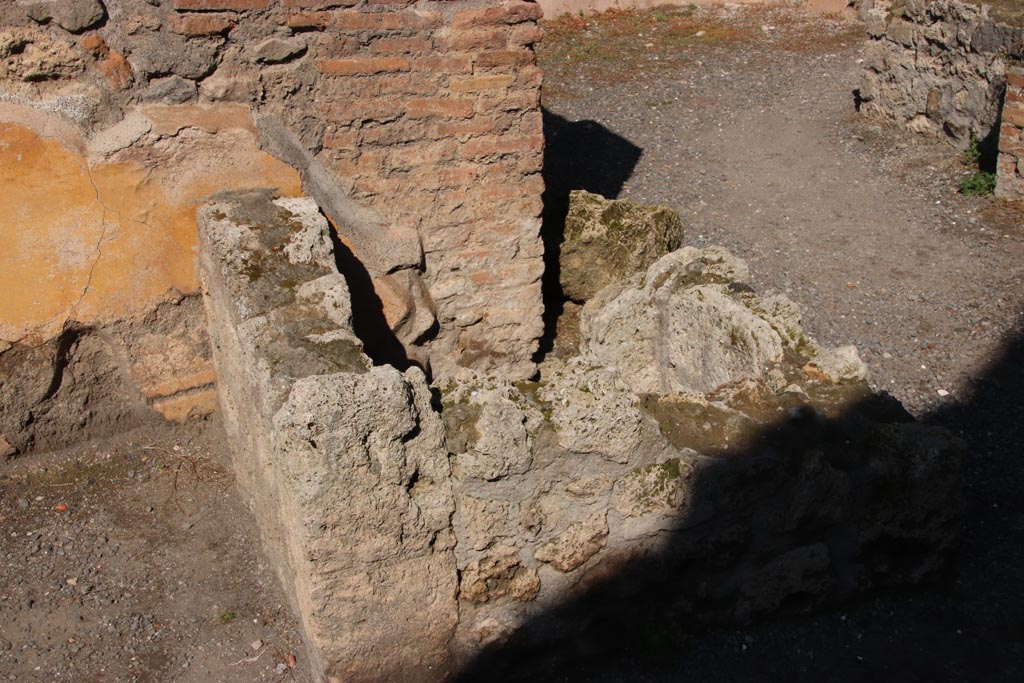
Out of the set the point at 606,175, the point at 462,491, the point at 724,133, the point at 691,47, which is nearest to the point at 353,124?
the point at 462,491

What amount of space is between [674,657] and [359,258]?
2.12m

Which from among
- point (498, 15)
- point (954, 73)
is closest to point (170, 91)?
point (498, 15)

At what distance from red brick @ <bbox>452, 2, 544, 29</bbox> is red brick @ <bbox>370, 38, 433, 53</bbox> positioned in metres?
0.15

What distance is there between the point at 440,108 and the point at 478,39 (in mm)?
336

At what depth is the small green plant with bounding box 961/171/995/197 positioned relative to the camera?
7527 millimetres

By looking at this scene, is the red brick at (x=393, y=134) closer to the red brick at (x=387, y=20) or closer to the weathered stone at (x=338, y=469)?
the red brick at (x=387, y=20)

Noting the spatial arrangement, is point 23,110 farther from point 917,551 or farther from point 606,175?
point 606,175

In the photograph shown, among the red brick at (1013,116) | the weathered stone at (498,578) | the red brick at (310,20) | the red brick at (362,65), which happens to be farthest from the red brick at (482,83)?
the red brick at (1013,116)

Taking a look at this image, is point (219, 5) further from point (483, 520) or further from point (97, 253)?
point (483, 520)

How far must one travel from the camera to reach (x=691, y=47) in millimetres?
11547

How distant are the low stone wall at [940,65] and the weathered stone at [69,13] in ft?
22.0

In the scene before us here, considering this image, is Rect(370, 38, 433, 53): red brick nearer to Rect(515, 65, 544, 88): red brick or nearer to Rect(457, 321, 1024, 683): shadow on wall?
Rect(515, 65, 544, 88): red brick

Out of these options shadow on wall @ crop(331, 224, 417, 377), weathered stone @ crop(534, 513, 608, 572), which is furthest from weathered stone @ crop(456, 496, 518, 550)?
shadow on wall @ crop(331, 224, 417, 377)

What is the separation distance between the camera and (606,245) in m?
5.87
